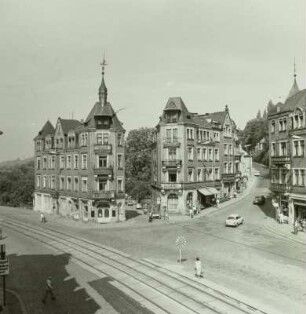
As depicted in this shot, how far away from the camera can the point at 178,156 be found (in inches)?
2454

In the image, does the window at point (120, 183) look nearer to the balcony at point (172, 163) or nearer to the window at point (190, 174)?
the balcony at point (172, 163)

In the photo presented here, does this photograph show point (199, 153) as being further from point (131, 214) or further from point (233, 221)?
point (233, 221)

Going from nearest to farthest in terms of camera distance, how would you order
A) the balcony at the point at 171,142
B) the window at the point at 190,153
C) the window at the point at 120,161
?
1. the window at the point at 120,161
2. the balcony at the point at 171,142
3. the window at the point at 190,153

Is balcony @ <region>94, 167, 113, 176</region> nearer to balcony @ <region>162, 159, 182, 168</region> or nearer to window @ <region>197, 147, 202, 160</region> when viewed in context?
balcony @ <region>162, 159, 182, 168</region>

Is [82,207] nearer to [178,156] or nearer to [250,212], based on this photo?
[178,156]

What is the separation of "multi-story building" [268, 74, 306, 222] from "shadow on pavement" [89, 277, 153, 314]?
2760 centimetres

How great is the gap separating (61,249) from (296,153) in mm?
29573

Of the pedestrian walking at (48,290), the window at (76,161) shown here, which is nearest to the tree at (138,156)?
the window at (76,161)

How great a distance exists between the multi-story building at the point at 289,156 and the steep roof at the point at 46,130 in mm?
40146

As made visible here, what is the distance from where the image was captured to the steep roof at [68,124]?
6569 centimetres

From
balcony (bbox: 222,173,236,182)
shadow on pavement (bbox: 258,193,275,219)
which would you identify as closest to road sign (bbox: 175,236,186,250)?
shadow on pavement (bbox: 258,193,275,219)

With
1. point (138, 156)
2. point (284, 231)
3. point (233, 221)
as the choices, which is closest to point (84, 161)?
point (233, 221)

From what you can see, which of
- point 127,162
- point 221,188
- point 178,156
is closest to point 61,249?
point 178,156

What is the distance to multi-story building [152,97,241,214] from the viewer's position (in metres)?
61.8
